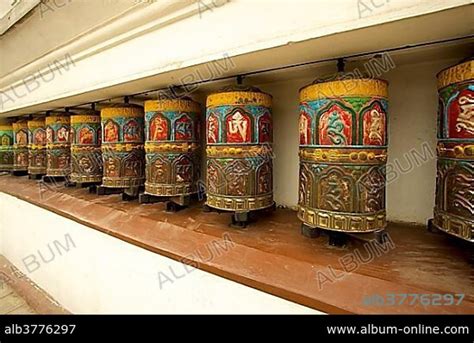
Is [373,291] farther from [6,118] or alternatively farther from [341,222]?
[6,118]

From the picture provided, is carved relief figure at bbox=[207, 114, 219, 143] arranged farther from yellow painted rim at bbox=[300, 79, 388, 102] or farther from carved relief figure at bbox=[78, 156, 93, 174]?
carved relief figure at bbox=[78, 156, 93, 174]

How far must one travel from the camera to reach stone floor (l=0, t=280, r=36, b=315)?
54.7 inches

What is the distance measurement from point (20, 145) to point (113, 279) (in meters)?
1.78

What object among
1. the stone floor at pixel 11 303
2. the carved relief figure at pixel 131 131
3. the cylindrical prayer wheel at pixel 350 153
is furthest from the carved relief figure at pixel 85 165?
the cylindrical prayer wheel at pixel 350 153

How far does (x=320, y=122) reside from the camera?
30.3 inches

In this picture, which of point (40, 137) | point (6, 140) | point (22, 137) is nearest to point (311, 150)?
point (40, 137)

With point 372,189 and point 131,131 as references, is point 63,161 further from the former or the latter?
point 372,189

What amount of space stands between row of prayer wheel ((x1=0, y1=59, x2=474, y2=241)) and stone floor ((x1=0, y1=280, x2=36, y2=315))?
696 mm

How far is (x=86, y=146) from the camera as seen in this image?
5.25 ft

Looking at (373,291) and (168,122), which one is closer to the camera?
(373,291)

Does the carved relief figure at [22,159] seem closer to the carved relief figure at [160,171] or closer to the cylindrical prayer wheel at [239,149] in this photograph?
the carved relief figure at [160,171]

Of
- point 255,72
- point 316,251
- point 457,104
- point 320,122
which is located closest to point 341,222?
point 316,251

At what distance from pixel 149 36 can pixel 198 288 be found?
0.91 meters
